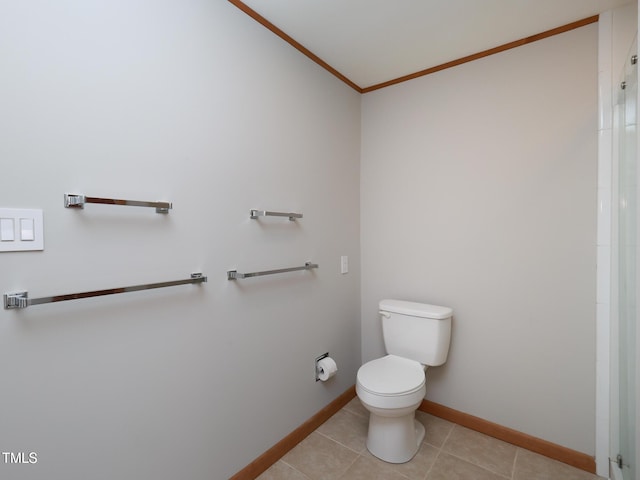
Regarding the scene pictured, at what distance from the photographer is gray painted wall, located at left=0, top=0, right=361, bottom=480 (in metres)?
0.92

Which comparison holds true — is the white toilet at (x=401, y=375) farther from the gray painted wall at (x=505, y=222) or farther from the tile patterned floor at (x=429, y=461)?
the gray painted wall at (x=505, y=222)

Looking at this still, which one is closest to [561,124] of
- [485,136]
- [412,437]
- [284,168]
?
[485,136]

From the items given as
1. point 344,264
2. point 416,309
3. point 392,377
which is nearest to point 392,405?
point 392,377

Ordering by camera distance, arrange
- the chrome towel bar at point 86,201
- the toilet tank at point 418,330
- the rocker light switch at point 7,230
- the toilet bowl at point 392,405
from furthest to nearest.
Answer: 1. the toilet tank at point 418,330
2. the toilet bowl at point 392,405
3. the chrome towel bar at point 86,201
4. the rocker light switch at point 7,230

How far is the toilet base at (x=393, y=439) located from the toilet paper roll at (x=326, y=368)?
1.17 feet

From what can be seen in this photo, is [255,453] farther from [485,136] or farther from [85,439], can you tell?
[485,136]

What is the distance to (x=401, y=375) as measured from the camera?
176 centimetres

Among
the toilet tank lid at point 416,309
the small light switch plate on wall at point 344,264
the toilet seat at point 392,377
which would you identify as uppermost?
the small light switch plate on wall at point 344,264

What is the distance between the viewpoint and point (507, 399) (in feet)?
6.09

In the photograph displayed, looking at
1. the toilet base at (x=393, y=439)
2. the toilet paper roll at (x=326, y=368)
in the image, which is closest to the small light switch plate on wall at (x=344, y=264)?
the toilet paper roll at (x=326, y=368)

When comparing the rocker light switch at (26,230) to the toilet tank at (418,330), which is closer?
the rocker light switch at (26,230)

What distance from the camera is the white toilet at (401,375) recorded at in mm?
1615

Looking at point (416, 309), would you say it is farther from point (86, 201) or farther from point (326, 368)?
point (86, 201)

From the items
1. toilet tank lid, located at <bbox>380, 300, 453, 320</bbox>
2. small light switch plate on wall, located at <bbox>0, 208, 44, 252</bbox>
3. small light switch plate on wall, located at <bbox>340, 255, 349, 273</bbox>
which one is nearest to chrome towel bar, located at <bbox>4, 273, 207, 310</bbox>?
small light switch plate on wall, located at <bbox>0, 208, 44, 252</bbox>
